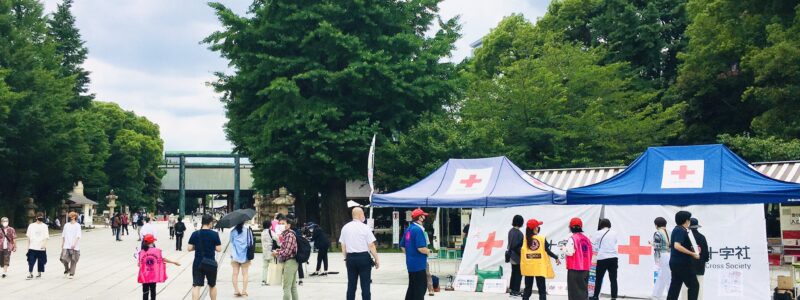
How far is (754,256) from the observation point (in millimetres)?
13664

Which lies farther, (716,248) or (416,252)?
(716,248)

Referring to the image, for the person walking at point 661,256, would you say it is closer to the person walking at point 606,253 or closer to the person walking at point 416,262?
the person walking at point 606,253

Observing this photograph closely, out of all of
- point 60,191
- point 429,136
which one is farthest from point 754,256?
point 60,191

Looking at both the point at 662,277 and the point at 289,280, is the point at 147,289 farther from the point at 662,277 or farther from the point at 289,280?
the point at 662,277

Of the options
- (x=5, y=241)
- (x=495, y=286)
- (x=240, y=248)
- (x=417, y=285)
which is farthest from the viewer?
(x=5, y=241)

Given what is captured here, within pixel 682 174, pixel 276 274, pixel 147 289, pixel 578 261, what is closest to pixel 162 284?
pixel 276 274

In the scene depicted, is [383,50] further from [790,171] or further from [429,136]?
[790,171]

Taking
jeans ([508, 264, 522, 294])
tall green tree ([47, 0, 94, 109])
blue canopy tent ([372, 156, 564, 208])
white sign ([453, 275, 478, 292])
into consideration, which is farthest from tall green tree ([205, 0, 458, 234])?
tall green tree ([47, 0, 94, 109])

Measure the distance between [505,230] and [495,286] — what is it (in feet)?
5.53

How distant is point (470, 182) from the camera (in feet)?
56.7

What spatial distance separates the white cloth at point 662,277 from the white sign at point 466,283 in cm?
404

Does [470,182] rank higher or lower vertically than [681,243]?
higher

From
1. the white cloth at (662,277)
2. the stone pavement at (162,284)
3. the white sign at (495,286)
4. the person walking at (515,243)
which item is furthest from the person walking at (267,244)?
the white cloth at (662,277)

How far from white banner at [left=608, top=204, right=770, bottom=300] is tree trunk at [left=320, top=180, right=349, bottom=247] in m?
20.0
